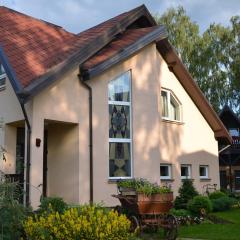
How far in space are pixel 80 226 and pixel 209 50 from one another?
3093 cm

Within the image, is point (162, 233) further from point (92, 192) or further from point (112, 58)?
point (112, 58)

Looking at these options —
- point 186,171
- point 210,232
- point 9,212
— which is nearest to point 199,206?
point 210,232

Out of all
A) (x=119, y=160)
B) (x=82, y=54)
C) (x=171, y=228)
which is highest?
(x=82, y=54)

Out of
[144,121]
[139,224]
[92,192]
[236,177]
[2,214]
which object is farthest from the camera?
[236,177]

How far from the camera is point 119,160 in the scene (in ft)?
48.8

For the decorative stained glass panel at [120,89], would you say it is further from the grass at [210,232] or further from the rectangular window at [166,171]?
the grass at [210,232]

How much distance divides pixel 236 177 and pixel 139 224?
26.0 meters

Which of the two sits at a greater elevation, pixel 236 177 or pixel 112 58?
pixel 112 58

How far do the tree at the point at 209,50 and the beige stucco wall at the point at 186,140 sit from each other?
1620 cm

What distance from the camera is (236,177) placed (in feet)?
114

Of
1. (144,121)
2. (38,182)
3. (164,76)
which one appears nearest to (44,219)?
(38,182)

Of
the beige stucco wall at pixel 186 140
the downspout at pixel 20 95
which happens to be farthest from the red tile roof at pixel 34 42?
the beige stucco wall at pixel 186 140

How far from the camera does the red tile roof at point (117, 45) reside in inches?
572

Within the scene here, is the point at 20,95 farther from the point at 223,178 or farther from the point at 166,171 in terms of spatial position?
the point at 223,178
